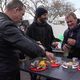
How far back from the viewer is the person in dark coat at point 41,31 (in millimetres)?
4027

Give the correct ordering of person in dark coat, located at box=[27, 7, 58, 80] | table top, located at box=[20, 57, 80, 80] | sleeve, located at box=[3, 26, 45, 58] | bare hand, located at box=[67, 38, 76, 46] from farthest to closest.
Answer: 1. person in dark coat, located at box=[27, 7, 58, 80]
2. bare hand, located at box=[67, 38, 76, 46]
3. table top, located at box=[20, 57, 80, 80]
4. sleeve, located at box=[3, 26, 45, 58]

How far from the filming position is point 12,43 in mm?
2238

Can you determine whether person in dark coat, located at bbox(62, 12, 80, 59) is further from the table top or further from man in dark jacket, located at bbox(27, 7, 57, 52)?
the table top

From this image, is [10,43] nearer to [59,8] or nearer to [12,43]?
[12,43]

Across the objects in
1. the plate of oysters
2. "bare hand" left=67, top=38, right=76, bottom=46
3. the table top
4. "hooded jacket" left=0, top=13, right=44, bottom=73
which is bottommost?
the table top

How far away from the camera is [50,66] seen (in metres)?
2.94

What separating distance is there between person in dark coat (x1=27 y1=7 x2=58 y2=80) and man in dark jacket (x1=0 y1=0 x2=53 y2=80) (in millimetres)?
1559

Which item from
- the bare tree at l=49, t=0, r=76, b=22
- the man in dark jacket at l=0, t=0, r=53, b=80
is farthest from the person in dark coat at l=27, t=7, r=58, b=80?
the bare tree at l=49, t=0, r=76, b=22

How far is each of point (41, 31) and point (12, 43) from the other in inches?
75.9

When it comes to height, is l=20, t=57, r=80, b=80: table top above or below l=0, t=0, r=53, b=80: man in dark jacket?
below

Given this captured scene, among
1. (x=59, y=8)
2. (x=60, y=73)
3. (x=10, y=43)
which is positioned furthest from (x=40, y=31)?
(x=59, y=8)

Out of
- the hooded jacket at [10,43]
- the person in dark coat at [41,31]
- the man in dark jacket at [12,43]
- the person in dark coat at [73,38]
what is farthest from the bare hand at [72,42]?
the hooded jacket at [10,43]

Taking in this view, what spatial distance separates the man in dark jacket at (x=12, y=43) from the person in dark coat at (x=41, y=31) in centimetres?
156

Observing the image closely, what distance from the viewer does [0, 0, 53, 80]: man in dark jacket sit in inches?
86.7
